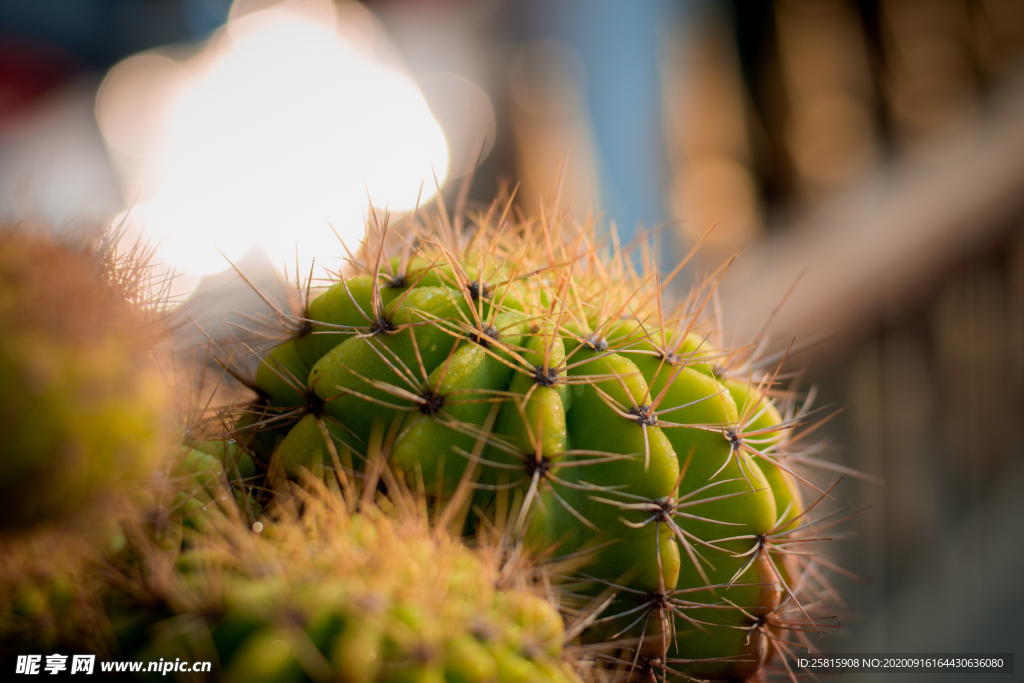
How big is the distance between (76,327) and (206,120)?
2.42 meters

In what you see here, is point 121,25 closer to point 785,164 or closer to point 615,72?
point 615,72

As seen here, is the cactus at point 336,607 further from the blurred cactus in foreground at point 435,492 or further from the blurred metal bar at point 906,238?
the blurred metal bar at point 906,238

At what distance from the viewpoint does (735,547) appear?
1.72 feet

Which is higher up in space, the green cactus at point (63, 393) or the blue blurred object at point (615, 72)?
the blue blurred object at point (615, 72)

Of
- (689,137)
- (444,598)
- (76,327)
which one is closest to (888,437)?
(689,137)

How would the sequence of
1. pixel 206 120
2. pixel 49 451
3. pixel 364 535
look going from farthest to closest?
pixel 206 120
pixel 364 535
pixel 49 451

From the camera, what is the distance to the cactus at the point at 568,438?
46 centimetres

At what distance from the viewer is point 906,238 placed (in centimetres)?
157

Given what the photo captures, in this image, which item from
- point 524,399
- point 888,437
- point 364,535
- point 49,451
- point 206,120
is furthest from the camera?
point 206,120

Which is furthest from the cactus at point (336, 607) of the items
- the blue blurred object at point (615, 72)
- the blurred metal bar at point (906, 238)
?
the blue blurred object at point (615, 72)

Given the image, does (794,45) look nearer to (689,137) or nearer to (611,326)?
(689,137)

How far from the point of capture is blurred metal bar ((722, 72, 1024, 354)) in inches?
61.3

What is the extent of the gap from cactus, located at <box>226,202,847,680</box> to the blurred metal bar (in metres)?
1.00

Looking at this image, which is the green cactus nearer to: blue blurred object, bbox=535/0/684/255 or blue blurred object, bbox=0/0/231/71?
blue blurred object, bbox=535/0/684/255
